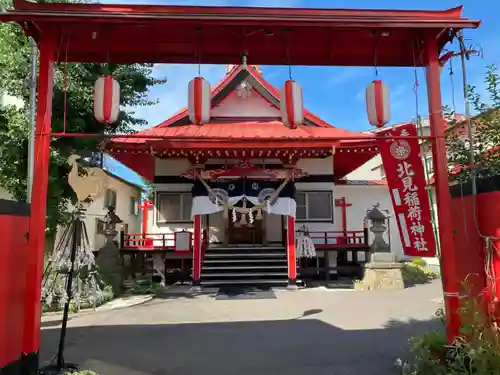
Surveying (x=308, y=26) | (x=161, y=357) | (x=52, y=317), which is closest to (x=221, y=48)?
(x=308, y=26)

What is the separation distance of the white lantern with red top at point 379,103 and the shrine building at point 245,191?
6057 mm

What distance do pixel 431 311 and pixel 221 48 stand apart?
7292 mm

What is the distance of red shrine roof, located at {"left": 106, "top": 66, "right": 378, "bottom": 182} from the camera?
12148mm

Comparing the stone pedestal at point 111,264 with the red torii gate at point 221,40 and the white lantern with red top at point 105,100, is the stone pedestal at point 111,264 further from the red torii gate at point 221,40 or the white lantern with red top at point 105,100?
the white lantern with red top at point 105,100

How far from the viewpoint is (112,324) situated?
824 centimetres

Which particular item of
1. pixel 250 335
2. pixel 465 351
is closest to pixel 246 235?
pixel 250 335

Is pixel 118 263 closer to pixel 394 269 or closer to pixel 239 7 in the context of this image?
pixel 394 269

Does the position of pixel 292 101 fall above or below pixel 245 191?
above

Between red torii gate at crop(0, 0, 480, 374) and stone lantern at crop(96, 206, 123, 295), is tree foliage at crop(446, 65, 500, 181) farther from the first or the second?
stone lantern at crop(96, 206, 123, 295)

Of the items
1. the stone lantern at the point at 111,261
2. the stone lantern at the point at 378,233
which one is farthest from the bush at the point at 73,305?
the stone lantern at the point at 378,233

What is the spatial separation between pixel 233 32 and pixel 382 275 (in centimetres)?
944

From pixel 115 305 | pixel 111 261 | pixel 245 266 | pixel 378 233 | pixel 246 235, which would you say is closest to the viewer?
pixel 115 305

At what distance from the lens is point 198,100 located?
562cm

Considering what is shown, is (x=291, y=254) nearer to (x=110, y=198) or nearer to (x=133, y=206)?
(x=110, y=198)
